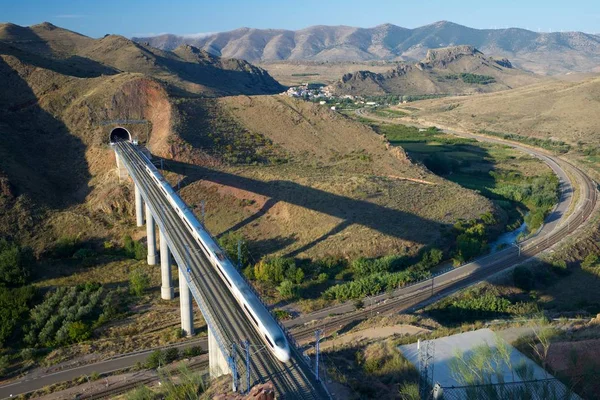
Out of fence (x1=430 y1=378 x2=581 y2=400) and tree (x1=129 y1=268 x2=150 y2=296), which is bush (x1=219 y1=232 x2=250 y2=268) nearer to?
tree (x1=129 y1=268 x2=150 y2=296)

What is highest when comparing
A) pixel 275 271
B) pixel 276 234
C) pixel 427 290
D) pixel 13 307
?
pixel 276 234

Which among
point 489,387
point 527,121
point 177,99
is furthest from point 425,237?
point 527,121

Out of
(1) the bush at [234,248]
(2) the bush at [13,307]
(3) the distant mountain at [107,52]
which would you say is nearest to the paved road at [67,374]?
(2) the bush at [13,307]

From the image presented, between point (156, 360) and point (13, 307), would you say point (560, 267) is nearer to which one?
point (156, 360)

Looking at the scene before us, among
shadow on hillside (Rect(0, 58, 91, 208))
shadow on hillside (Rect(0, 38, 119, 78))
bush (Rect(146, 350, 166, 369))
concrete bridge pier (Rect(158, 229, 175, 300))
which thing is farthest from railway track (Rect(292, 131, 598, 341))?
shadow on hillside (Rect(0, 38, 119, 78))

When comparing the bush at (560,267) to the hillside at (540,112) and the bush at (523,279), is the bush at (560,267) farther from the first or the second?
the hillside at (540,112)

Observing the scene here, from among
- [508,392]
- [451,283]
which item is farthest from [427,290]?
[508,392]
